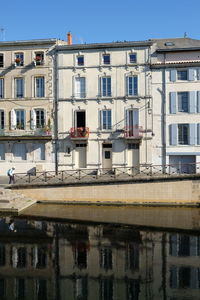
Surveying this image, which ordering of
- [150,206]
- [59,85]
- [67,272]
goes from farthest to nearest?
[59,85] < [150,206] < [67,272]

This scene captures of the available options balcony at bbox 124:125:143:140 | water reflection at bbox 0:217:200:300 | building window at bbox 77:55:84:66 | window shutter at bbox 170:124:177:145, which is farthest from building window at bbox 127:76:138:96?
water reflection at bbox 0:217:200:300

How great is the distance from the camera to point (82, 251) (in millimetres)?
16875

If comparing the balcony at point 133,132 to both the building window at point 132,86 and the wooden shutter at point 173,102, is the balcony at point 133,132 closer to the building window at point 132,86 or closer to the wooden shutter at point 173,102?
the building window at point 132,86

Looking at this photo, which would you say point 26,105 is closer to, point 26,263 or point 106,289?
point 26,263

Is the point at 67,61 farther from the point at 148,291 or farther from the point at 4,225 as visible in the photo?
the point at 148,291

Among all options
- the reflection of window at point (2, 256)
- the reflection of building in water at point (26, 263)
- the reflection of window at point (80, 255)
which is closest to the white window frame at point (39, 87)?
the reflection of building in water at point (26, 263)

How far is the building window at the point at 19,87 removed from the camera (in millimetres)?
33094

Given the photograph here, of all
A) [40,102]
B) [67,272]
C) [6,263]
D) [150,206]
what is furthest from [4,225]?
[40,102]

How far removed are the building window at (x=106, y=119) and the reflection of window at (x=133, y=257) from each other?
51.7 feet

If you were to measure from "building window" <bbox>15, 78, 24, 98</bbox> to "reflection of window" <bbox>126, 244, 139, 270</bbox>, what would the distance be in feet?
65.5

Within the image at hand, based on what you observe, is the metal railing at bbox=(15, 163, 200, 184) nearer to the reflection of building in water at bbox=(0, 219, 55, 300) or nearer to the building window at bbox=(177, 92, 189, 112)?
the building window at bbox=(177, 92, 189, 112)

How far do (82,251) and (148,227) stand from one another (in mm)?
5351

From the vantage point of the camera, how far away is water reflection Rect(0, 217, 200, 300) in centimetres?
1288

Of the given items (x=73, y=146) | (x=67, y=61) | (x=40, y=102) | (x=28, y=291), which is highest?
(x=67, y=61)
